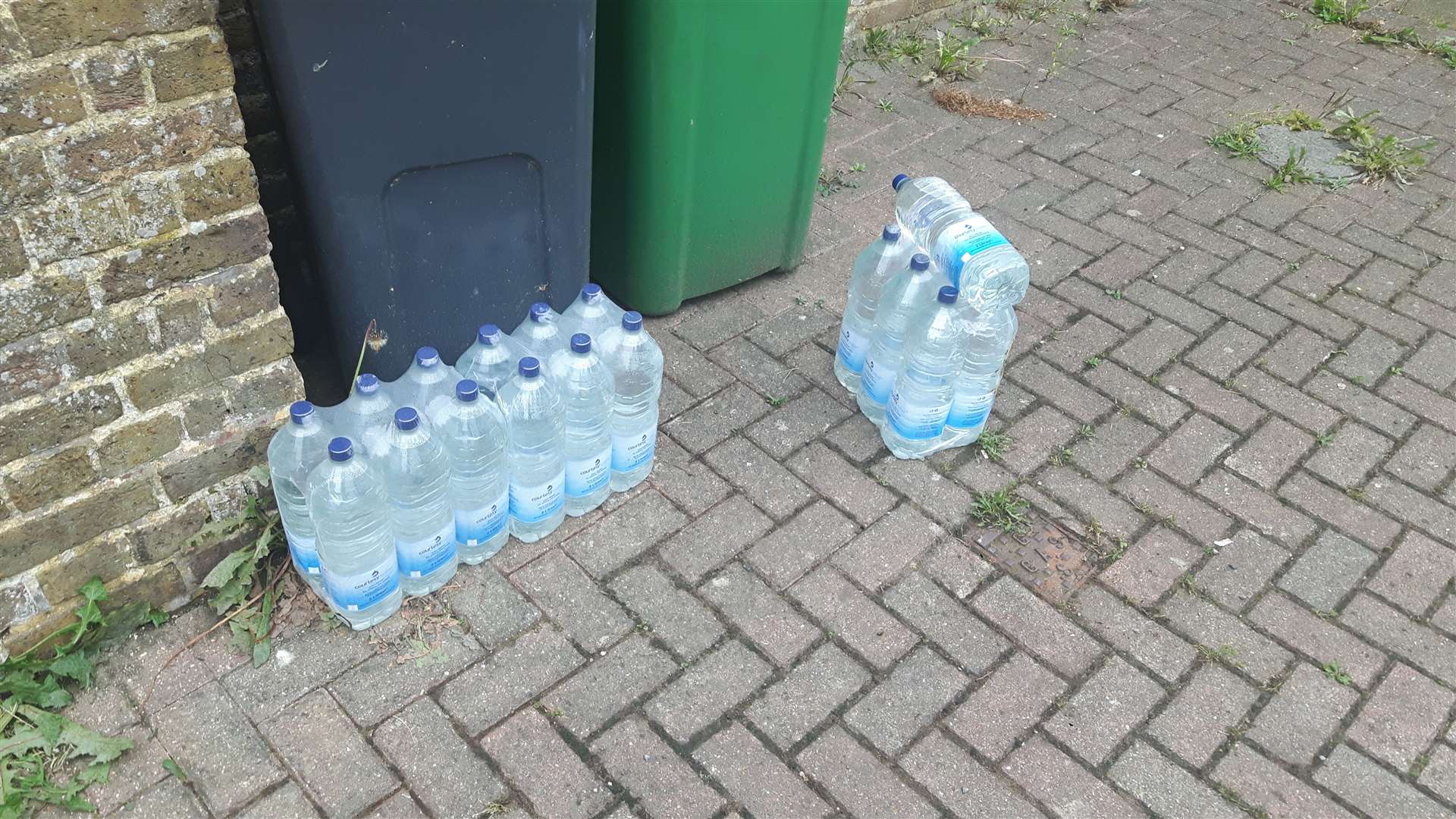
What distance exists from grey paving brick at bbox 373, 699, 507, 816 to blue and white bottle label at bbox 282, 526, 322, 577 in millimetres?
412

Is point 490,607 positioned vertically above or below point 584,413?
below

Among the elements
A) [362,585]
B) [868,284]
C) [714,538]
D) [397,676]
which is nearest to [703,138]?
[868,284]

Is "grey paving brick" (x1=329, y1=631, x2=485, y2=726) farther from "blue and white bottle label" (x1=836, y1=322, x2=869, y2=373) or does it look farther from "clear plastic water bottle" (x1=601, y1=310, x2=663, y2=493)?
"blue and white bottle label" (x1=836, y1=322, x2=869, y2=373)

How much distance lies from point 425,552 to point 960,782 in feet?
4.35

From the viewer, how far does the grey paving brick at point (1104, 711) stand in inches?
95.0

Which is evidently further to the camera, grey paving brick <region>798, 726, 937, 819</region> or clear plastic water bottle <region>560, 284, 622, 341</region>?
clear plastic water bottle <region>560, 284, 622, 341</region>

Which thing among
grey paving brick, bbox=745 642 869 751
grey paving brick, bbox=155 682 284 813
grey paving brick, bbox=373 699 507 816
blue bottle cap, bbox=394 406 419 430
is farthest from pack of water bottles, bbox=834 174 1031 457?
grey paving brick, bbox=155 682 284 813

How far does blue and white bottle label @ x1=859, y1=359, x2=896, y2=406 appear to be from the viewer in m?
3.11

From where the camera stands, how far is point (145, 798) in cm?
217

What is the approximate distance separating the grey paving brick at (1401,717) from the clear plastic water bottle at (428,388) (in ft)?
7.41

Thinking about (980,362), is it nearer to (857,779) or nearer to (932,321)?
(932,321)

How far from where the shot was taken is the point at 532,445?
2.62m

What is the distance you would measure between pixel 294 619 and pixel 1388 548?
290 cm

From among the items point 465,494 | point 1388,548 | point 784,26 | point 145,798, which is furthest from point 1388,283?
point 145,798
